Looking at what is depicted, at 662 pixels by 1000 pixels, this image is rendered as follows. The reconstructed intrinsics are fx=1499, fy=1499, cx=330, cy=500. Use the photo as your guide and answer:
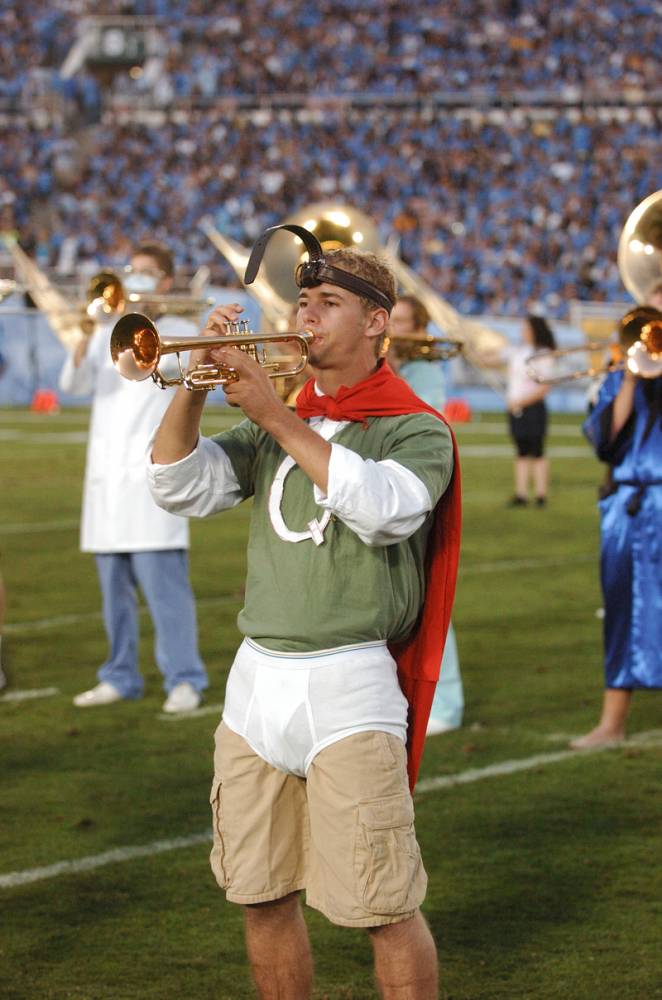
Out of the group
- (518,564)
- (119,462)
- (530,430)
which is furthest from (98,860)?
(530,430)

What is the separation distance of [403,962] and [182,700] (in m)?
3.94

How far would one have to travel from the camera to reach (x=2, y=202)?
114 ft

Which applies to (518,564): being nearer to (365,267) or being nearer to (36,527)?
(36,527)

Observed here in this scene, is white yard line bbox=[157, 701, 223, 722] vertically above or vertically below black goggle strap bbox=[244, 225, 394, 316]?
below

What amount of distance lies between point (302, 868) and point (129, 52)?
4080 cm

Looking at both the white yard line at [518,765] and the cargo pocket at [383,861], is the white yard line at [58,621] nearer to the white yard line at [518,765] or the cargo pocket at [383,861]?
the white yard line at [518,765]

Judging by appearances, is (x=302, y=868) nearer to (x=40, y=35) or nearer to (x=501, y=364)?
(x=501, y=364)

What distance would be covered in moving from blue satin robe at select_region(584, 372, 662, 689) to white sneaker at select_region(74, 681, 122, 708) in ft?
7.77

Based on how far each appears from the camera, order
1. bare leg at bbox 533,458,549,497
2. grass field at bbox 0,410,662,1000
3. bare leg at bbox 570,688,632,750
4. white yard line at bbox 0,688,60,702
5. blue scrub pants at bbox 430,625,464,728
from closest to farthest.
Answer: grass field at bbox 0,410,662,1000 < bare leg at bbox 570,688,632,750 < blue scrub pants at bbox 430,625,464,728 < white yard line at bbox 0,688,60,702 < bare leg at bbox 533,458,549,497

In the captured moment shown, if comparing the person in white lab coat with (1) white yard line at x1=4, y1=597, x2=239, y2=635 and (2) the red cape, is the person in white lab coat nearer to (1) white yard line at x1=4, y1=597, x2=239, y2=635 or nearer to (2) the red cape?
(1) white yard line at x1=4, y1=597, x2=239, y2=635

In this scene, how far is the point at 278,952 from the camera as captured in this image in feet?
10.5

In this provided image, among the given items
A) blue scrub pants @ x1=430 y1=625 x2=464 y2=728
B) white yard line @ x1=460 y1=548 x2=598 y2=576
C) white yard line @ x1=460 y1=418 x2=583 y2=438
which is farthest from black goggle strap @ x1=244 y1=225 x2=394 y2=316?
white yard line @ x1=460 y1=418 x2=583 y2=438

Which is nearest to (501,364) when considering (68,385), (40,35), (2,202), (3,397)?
(3,397)

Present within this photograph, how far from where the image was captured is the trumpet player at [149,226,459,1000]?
3000 millimetres
